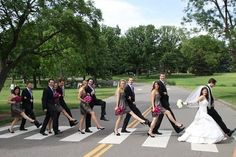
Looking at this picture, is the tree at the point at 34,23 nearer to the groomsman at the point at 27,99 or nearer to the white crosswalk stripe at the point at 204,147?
the groomsman at the point at 27,99

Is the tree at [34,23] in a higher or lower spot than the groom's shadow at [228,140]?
higher

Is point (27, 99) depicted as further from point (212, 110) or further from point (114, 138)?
point (212, 110)

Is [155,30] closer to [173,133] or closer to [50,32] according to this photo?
[50,32]

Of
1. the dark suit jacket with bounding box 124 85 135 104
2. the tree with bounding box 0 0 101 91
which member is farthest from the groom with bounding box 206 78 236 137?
the tree with bounding box 0 0 101 91

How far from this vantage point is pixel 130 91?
1431 centimetres

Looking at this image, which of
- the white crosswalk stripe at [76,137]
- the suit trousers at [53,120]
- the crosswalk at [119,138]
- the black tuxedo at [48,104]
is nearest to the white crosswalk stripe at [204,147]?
the crosswalk at [119,138]

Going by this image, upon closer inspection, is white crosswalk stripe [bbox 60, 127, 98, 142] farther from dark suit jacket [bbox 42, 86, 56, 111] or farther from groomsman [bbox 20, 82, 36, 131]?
groomsman [bbox 20, 82, 36, 131]

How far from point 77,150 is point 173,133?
4.39m

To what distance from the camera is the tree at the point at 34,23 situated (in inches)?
1089

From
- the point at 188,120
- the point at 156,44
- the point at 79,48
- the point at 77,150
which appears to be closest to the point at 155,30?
the point at 156,44

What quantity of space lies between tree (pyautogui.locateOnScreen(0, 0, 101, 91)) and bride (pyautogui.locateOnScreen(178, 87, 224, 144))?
16541 millimetres

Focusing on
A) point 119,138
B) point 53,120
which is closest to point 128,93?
point 119,138

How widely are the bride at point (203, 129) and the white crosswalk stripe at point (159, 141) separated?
0.52 meters

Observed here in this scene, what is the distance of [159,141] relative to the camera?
1254cm
